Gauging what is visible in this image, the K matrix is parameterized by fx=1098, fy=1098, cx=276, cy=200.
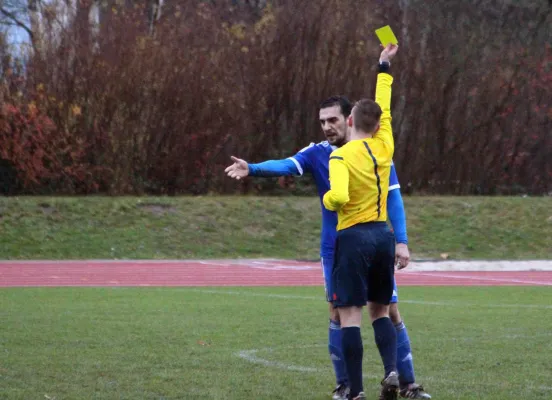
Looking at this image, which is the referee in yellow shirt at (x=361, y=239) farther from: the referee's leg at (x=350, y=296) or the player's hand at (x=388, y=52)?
the player's hand at (x=388, y=52)

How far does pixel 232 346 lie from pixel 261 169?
3.03 m

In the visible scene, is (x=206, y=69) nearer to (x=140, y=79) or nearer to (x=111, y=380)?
(x=140, y=79)

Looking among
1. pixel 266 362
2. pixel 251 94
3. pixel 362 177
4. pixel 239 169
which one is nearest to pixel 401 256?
pixel 362 177

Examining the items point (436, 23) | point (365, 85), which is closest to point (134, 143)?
point (365, 85)

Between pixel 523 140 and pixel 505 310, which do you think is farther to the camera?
pixel 523 140

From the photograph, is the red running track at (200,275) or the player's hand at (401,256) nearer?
the player's hand at (401,256)

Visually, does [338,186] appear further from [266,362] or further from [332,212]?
[266,362]

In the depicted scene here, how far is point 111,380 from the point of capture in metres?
7.81

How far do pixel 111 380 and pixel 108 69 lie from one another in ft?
74.9

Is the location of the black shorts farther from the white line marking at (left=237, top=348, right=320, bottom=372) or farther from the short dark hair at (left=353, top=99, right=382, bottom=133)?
the white line marking at (left=237, top=348, right=320, bottom=372)

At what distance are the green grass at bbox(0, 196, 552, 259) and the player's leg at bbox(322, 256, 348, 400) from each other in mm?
16531

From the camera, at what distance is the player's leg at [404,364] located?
722 centimetres

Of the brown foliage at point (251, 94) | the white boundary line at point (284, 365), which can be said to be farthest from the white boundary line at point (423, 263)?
the white boundary line at point (284, 365)

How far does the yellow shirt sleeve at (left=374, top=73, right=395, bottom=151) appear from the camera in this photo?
689 centimetres
